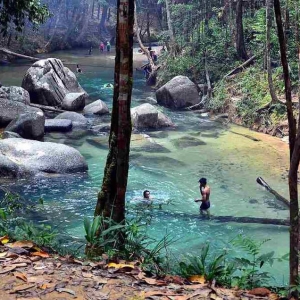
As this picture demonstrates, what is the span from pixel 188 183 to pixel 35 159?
393 centimetres

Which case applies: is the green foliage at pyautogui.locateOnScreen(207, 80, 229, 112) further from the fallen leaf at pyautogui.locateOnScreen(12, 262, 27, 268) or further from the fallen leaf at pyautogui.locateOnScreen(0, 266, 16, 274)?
the fallen leaf at pyautogui.locateOnScreen(0, 266, 16, 274)

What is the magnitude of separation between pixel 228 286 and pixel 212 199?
25.1 feet

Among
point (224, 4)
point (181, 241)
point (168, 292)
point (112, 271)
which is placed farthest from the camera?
point (224, 4)

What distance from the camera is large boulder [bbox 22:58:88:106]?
2066 cm

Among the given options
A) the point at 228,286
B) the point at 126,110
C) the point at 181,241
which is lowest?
the point at 181,241

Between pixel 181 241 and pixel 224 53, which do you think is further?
pixel 224 53

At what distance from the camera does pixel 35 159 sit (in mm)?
12602

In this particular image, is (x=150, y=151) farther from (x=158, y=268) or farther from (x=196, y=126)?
(x=158, y=268)

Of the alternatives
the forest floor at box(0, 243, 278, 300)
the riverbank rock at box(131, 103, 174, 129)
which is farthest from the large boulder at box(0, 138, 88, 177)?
the forest floor at box(0, 243, 278, 300)

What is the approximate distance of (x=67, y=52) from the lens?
43.6 m

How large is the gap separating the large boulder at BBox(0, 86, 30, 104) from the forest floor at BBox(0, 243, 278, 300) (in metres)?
15.1

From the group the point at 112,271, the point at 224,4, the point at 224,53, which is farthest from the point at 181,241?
the point at 224,4

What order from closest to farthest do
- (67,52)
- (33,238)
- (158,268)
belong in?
(158,268) < (33,238) < (67,52)

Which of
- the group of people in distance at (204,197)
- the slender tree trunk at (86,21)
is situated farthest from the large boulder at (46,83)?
the slender tree trunk at (86,21)
